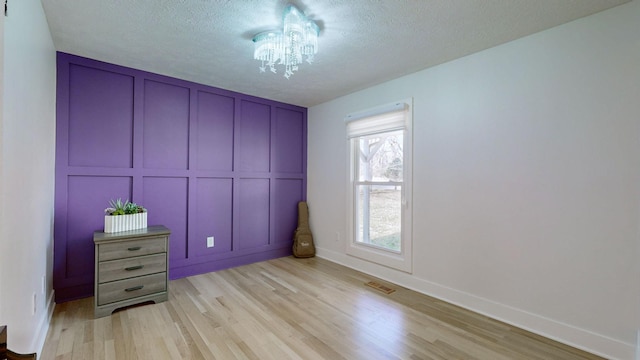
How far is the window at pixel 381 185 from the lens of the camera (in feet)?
9.91

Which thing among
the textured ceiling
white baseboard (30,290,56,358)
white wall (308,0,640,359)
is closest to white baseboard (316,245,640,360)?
white wall (308,0,640,359)

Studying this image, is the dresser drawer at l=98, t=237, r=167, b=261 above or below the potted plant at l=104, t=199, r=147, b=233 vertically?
below

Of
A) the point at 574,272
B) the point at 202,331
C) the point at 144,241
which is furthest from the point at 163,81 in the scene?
the point at 574,272

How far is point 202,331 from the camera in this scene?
208 cm

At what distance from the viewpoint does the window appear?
3.02 metres

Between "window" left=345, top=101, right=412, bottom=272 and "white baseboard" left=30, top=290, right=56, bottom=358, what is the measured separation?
9.41ft

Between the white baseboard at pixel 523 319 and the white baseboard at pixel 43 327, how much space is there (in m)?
2.89

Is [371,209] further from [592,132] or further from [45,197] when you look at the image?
[45,197]

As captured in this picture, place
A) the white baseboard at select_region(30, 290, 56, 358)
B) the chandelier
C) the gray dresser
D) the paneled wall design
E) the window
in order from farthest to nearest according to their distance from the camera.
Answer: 1. the window
2. the paneled wall design
3. the gray dresser
4. the chandelier
5. the white baseboard at select_region(30, 290, 56, 358)

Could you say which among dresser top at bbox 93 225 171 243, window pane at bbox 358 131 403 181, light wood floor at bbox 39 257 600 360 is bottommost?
light wood floor at bbox 39 257 600 360

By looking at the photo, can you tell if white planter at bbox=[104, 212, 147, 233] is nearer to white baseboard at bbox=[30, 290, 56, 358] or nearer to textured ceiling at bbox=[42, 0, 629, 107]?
white baseboard at bbox=[30, 290, 56, 358]

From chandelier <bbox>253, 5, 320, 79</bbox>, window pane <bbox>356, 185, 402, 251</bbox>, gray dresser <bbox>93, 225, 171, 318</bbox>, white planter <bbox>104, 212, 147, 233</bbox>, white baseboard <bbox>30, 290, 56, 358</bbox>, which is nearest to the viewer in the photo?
white baseboard <bbox>30, 290, 56, 358</bbox>

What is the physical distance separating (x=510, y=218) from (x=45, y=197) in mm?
3663

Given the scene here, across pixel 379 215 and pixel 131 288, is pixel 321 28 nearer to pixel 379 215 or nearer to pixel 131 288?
pixel 379 215
